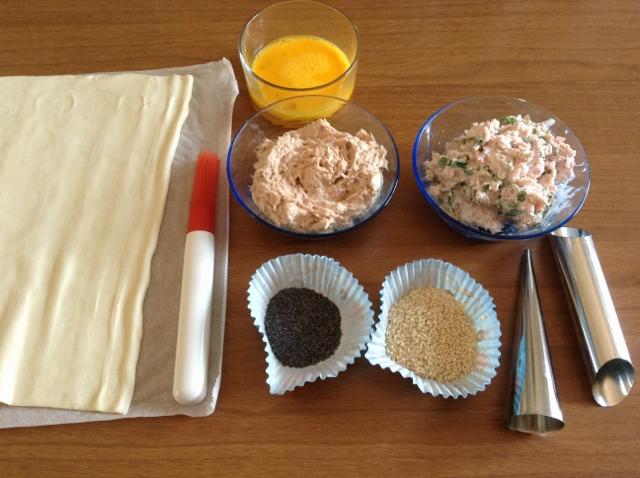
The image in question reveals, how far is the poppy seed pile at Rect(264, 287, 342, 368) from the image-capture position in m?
0.73

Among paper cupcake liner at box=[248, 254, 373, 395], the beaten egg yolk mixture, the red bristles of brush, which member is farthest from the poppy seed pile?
the beaten egg yolk mixture

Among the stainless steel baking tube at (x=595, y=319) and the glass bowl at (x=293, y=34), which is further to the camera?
the glass bowl at (x=293, y=34)

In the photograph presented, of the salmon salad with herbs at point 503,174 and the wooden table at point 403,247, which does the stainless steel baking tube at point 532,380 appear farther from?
the salmon salad with herbs at point 503,174

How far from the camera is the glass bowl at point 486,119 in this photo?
80 centimetres

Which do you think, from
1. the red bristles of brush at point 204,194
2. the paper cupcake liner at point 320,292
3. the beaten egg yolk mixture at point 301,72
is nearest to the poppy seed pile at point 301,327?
the paper cupcake liner at point 320,292

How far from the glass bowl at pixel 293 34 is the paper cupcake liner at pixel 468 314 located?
14.4 inches

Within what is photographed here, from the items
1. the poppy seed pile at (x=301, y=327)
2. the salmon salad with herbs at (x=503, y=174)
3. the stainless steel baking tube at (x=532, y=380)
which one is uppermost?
the salmon salad with herbs at (x=503, y=174)

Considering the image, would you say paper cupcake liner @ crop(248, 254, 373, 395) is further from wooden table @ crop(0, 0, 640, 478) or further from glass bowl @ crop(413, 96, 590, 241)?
glass bowl @ crop(413, 96, 590, 241)

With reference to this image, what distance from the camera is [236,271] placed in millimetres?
829

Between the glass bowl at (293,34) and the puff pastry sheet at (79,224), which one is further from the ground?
the glass bowl at (293,34)

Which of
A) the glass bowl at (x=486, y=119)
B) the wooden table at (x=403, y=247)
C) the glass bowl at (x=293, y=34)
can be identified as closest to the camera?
the wooden table at (x=403, y=247)

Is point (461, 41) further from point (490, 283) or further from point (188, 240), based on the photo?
point (188, 240)

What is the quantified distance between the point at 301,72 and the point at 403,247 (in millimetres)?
408

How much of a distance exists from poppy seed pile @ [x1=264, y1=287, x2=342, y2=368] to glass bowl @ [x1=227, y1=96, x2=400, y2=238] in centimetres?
11
